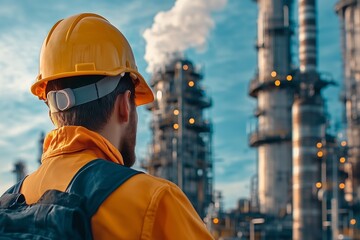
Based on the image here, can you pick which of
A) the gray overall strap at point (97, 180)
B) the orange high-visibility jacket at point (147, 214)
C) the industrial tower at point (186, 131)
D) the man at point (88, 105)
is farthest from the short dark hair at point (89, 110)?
the industrial tower at point (186, 131)

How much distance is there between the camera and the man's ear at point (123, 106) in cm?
280

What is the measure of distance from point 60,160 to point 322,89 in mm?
62044

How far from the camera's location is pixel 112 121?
2.79 meters

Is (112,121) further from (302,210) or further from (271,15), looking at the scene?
(271,15)

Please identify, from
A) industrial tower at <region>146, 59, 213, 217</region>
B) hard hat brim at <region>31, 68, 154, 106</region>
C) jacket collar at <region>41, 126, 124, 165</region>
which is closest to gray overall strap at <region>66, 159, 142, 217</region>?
jacket collar at <region>41, 126, 124, 165</region>

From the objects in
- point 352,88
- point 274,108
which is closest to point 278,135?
point 274,108

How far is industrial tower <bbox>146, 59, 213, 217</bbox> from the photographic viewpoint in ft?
228

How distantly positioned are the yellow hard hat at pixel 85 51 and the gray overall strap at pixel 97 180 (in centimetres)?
43

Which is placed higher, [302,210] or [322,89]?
[322,89]

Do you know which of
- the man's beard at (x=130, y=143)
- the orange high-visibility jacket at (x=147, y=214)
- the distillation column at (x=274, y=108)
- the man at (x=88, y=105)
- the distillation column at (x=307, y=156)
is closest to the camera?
the orange high-visibility jacket at (x=147, y=214)

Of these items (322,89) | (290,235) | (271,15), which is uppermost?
(271,15)

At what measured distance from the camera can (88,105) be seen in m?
2.76

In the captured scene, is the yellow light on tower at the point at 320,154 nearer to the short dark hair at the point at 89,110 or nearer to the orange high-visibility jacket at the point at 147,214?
the short dark hair at the point at 89,110

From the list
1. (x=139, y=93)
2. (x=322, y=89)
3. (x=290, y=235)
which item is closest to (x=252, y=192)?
(x=290, y=235)
